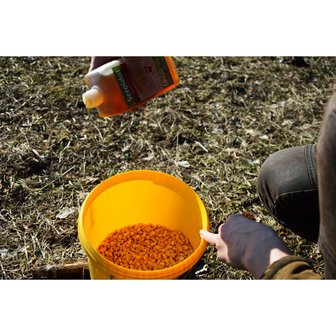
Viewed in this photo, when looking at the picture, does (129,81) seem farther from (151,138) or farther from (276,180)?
(151,138)

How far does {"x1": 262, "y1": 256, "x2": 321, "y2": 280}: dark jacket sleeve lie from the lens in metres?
1.09

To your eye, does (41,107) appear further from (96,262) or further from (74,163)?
(96,262)

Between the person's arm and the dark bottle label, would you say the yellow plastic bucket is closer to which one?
the person's arm

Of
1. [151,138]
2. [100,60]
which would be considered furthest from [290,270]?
[151,138]

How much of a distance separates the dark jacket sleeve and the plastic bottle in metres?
0.58

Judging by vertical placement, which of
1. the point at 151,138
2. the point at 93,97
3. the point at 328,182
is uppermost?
the point at 93,97

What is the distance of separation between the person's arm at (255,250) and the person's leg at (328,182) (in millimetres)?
70

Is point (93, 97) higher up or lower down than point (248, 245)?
higher up

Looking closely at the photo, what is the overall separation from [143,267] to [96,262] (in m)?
0.28

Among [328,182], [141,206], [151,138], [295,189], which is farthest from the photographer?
[151,138]

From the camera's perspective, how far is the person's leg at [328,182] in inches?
35.9

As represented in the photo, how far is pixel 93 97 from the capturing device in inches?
57.6

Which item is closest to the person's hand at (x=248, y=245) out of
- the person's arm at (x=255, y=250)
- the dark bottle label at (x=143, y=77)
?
the person's arm at (x=255, y=250)

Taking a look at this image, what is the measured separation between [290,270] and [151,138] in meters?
1.11
